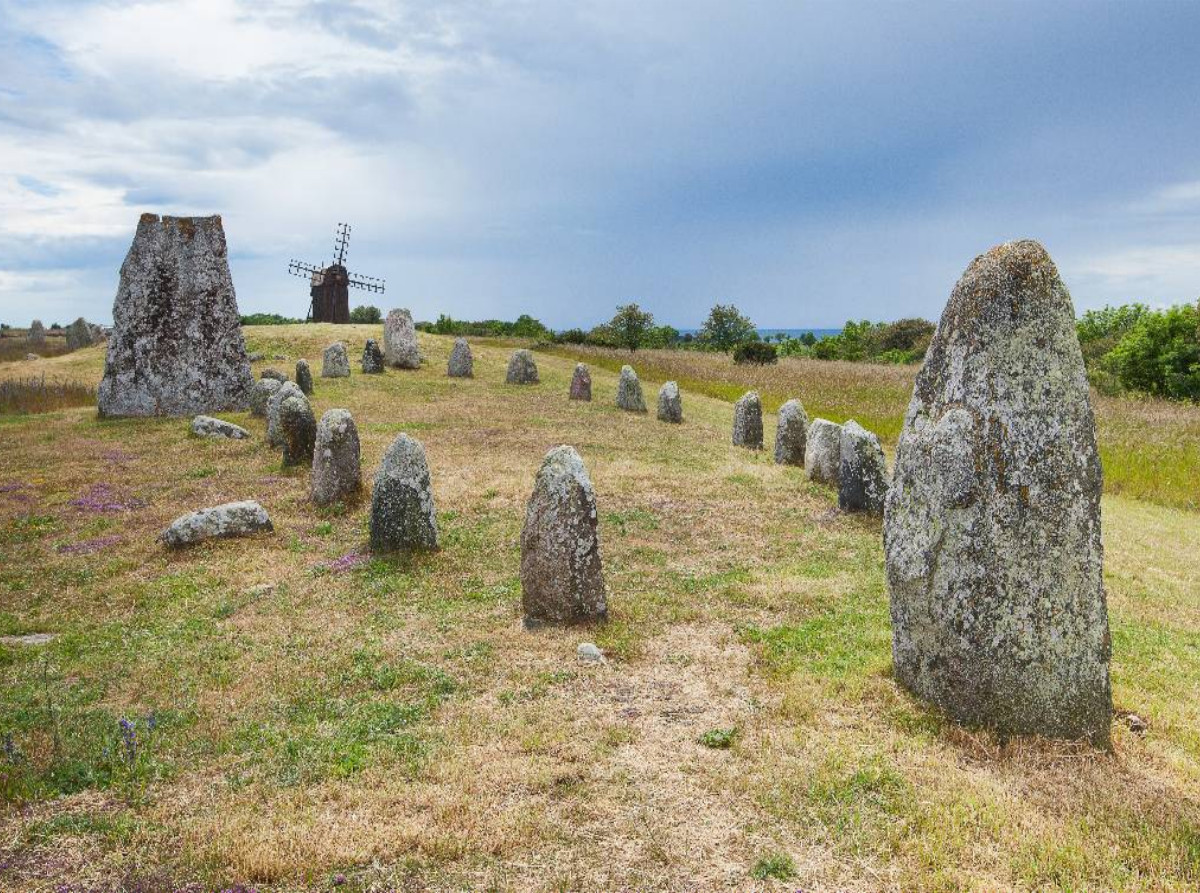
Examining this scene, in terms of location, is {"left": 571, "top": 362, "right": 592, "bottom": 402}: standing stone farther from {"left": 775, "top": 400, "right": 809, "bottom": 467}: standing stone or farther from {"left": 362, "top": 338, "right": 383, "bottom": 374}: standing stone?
{"left": 775, "top": 400, "right": 809, "bottom": 467}: standing stone

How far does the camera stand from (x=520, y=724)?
296 inches

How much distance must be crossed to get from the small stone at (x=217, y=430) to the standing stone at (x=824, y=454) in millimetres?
14849

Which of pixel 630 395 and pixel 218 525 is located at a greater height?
pixel 630 395

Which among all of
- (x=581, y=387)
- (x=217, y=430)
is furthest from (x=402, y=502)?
(x=581, y=387)

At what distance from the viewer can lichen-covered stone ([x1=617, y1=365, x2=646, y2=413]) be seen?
102 ft

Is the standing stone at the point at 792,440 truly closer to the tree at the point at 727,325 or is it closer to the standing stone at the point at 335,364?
the standing stone at the point at 335,364

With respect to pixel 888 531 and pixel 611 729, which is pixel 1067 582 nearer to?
pixel 888 531

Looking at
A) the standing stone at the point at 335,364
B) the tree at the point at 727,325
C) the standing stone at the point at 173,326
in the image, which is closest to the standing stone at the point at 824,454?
the standing stone at the point at 173,326

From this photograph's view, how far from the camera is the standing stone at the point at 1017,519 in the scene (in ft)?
22.8

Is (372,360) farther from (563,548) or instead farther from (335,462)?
(563,548)

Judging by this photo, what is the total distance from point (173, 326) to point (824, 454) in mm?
20232

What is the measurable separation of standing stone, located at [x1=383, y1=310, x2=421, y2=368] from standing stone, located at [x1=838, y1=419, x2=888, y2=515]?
90.8 feet

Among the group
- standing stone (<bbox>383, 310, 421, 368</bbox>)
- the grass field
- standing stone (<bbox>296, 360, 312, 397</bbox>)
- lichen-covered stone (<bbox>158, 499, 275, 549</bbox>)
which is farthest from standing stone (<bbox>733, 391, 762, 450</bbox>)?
standing stone (<bbox>383, 310, 421, 368</bbox>)

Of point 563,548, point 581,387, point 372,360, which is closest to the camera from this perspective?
point 563,548
